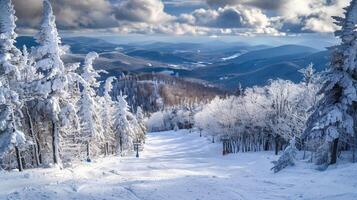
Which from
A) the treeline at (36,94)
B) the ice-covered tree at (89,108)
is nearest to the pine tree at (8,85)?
the treeline at (36,94)

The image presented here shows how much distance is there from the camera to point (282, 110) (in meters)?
65.4

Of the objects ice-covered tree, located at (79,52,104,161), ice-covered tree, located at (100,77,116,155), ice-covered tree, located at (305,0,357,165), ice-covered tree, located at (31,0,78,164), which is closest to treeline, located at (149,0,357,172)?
ice-covered tree, located at (305,0,357,165)

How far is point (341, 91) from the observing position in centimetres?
3438

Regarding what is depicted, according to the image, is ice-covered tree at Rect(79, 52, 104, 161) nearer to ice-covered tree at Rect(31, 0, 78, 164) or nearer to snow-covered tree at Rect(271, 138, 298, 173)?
ice-covered tree at Rect(31, 0, 78, 164)

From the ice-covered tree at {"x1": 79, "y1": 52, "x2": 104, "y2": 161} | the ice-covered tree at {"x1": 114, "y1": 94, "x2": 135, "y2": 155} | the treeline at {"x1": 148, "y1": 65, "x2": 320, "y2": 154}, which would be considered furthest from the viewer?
the ice-covered tree at {"x1": 114, "y1": 94, "x2": 135, "y2": 155}

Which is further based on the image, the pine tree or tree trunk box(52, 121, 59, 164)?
tree trunk box(52, 121, 59, 164)

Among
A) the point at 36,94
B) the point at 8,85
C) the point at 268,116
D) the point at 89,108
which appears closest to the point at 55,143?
the point at 36,94

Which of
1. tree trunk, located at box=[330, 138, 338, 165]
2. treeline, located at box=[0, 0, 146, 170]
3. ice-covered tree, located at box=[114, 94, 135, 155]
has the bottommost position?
ice-covered tree, located at box=[114, 94, 135, 155]

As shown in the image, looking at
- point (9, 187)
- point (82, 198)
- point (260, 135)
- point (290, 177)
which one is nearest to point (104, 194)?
point (82, 198)

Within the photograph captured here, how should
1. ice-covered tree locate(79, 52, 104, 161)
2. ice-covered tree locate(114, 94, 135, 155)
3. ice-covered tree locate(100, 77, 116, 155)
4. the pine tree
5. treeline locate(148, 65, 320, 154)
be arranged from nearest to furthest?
1. the pine tree
2. ice-covered tree locate(79, 52, 104, 161)
3. treeline locate(148, 65, 320, 154)
4. ice-covered tree locate(100, 77, 116, 155)
5. ice-covered tree locate(114, 94, 135, 155)

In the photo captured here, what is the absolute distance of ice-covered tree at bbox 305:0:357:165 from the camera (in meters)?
33.2

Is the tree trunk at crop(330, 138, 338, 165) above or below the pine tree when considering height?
below

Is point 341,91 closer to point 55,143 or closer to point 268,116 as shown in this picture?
point 55,143

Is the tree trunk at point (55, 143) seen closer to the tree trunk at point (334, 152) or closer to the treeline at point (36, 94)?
the treeline at point (36, 94)
